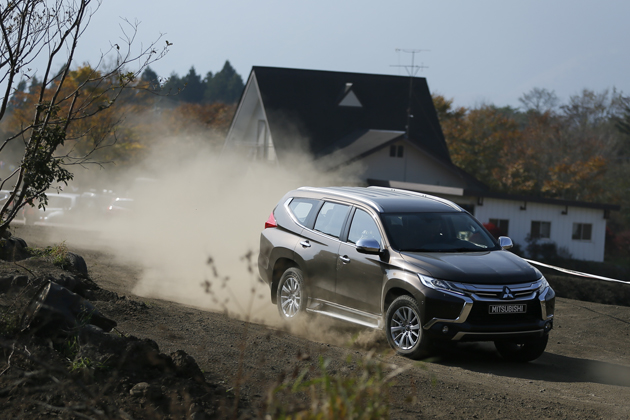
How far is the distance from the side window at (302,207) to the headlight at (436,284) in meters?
2.75

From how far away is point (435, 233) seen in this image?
29.2ft

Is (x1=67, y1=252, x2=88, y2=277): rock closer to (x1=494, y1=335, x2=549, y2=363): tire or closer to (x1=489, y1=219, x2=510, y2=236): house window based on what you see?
(x1=494, y1=335, x2=549, y2=363): tire

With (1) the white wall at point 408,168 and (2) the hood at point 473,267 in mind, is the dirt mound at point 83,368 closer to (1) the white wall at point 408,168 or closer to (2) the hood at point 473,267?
(2) the hood at point 473,267

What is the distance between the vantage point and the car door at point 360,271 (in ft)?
28.0

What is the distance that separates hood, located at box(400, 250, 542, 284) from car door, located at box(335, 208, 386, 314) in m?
0.49

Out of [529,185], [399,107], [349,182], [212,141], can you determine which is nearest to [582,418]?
[349,182]

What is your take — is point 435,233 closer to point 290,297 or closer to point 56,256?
point 290,297

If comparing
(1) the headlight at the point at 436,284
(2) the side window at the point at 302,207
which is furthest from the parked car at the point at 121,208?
(1) the headlight at the point at 436,284

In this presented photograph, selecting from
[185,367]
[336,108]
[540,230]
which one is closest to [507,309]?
[185,367]

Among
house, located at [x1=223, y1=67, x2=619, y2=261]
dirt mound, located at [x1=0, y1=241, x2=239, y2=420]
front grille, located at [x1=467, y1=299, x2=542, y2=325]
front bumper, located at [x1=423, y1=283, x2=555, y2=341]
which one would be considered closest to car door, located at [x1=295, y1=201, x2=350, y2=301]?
front bumper, located at [x1=423, y1=283, x2=555, y2=341]

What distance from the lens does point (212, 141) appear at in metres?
70.6

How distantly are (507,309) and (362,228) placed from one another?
2.21 m

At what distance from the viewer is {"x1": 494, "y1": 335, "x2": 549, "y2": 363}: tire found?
823cm

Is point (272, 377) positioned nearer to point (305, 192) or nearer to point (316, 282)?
point (316, 282)
